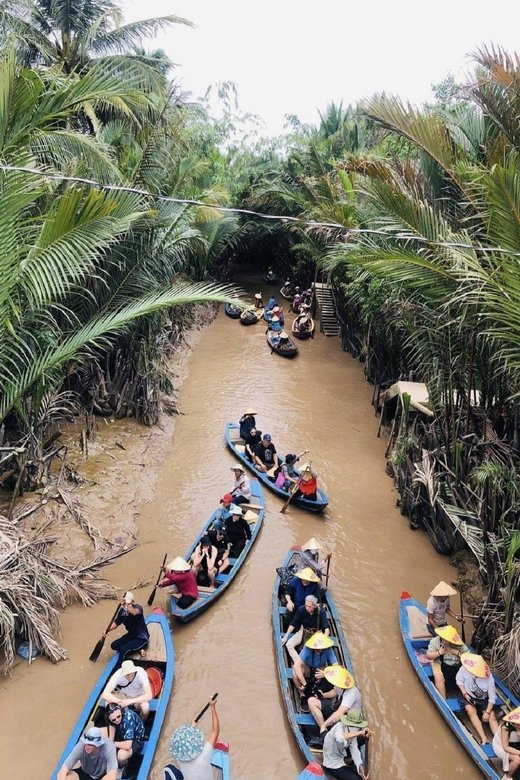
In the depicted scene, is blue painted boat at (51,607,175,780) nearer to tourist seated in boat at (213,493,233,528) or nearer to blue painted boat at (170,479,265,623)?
blue painted boat at (170,479,265,623)

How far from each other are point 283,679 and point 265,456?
5286mm

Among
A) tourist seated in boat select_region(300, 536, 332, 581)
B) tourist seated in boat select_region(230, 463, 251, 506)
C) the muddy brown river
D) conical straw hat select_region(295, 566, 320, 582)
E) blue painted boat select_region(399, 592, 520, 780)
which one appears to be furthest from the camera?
tourist seated in boat select_region(230, 463, 251, 506)

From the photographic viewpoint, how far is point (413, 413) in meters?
10.6

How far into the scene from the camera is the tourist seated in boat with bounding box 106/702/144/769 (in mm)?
4523

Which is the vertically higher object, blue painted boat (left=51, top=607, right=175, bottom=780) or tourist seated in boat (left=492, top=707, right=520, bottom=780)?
tourist seated in boat (left=492, top=707, right=520, bottom=780)

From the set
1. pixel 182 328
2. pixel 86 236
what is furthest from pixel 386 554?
pixel 182 328

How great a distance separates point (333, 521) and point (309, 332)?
11972 mm

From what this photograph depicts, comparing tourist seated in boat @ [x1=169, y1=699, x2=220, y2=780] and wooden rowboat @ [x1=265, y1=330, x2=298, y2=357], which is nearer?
tourist seated in boat @ [x1=169, y1=699, x2=220, y2=780]

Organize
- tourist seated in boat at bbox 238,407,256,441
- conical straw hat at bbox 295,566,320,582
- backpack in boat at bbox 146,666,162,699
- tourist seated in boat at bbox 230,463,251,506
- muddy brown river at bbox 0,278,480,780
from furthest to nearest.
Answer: tourist seated in boat at bbox 238,407,256,441 < tourist seated in boat at bbox 230,463,251,506 < conical straw hat at bbox 295,566,320,582 < backpack in boat at bbox 146,666,162,699 < muddy brown river at bbox 0,278,480,780

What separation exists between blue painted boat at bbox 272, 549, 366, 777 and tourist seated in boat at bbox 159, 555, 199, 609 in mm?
1060

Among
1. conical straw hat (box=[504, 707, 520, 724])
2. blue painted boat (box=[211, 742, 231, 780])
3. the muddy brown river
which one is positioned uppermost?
conical straw hat (box=[504, 707, 520, 724])

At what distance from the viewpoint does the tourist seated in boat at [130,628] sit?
5.56m

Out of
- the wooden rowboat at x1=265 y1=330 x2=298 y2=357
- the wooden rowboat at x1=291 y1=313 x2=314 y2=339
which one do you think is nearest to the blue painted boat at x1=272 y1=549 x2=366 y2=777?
the wooden rowboat at x1=265 y1=330 x2=298 y2=357

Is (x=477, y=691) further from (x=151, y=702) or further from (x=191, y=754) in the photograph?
(x=151, y=702)
